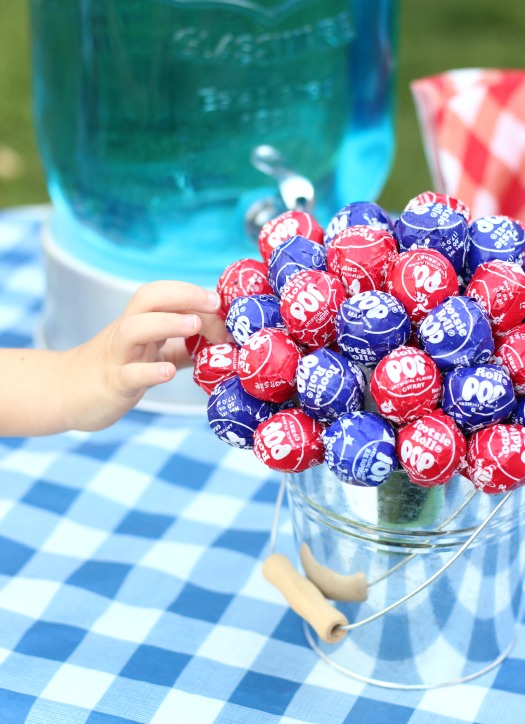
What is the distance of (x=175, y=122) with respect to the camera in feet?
3.07

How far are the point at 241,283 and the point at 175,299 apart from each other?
4 centimetres

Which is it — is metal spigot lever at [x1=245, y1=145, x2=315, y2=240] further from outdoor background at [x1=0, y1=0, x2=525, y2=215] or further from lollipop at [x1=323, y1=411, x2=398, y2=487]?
outdoor background at [x1=0, y1=0, x2=525, y2=215]

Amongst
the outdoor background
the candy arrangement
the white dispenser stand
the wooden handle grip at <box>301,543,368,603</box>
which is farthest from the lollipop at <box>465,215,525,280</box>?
the outdoor background

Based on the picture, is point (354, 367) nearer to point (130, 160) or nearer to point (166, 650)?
point (166, 650)

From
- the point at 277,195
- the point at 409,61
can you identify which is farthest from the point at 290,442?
the point at 409,61

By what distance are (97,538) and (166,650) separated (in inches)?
5.7

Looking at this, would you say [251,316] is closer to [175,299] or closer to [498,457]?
[175,299]

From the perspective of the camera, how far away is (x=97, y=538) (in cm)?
79

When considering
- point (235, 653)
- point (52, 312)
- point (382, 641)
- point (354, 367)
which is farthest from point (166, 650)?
point (52, 312)

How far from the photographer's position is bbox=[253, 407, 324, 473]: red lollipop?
1.77 ft

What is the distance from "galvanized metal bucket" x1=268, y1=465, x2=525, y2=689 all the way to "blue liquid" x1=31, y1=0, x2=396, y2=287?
0.41 metres

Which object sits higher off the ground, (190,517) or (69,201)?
(69,201)

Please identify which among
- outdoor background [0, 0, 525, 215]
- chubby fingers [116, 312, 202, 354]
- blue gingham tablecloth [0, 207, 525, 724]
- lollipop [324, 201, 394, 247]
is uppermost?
lollipop [324, 201, 394, 247]

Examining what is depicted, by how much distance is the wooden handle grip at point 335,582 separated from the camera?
0.64 metres
